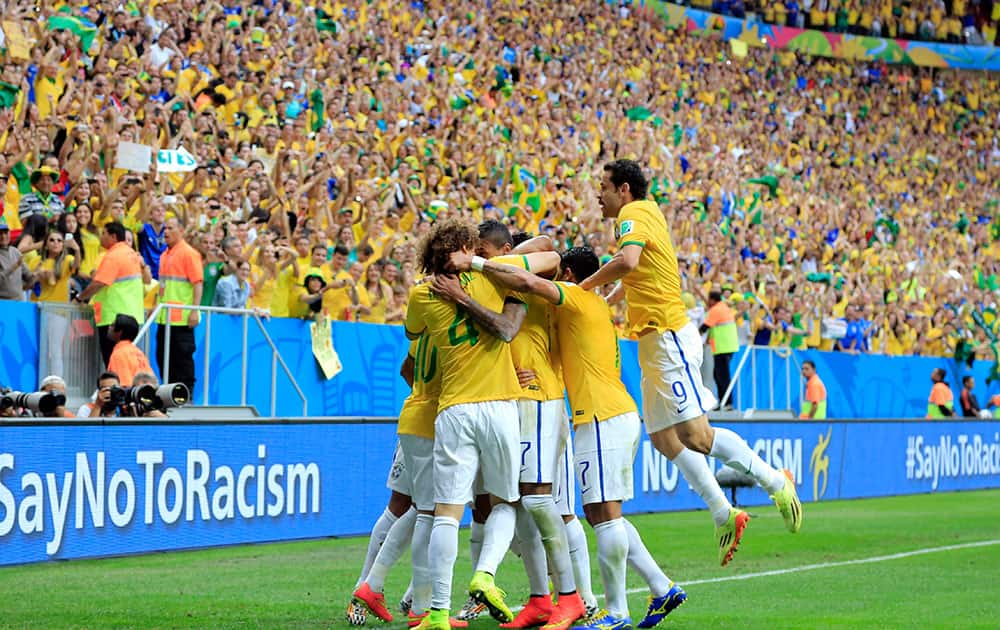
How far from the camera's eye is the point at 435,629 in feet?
23.3

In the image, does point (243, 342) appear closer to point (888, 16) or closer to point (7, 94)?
point (7, 94)

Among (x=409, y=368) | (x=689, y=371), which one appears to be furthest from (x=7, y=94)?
(x=689, y=371)

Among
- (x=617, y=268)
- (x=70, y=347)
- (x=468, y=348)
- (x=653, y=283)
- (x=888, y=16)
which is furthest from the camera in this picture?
(x=888, y=16)

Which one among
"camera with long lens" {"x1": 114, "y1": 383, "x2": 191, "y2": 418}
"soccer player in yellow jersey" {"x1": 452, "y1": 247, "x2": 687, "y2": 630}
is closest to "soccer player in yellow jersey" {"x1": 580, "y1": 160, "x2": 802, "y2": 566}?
"soccer player in yellow jersey" {"x1": 452, "y1": 247, "x2": 687, "y2": 630}

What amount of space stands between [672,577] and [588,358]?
3.34m

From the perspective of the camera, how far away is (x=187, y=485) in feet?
41.4

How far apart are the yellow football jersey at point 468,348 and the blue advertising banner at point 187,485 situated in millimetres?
5018

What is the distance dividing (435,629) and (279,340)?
29.7ft

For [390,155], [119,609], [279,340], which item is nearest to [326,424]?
[279,340]

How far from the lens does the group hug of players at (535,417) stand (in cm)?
732

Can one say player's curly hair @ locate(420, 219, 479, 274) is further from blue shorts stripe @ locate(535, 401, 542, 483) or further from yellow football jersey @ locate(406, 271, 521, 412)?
blue shorts stripe @ locate(535, 401, 542, 483)

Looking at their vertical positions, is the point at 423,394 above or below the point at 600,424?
above

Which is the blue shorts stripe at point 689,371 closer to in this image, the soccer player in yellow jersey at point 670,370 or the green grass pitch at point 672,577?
the soccer player in yellow jersey at point 670,370

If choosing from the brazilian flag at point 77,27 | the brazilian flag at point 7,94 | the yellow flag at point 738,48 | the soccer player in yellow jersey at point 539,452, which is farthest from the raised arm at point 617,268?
the yellow flag at point 738,48
